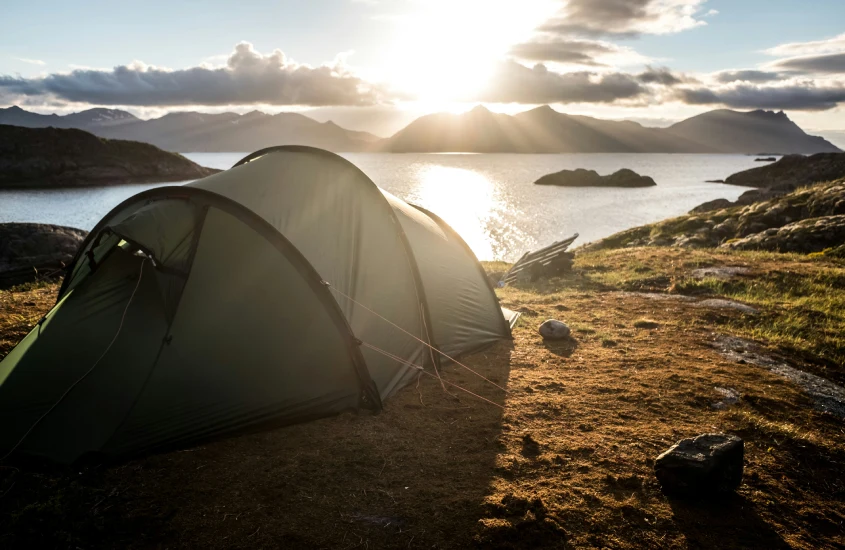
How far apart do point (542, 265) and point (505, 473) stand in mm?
11869

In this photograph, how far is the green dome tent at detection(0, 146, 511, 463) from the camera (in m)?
5.86

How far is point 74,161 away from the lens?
8906 centimetres

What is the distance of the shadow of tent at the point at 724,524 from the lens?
4.55m

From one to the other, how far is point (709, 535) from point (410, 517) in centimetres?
284

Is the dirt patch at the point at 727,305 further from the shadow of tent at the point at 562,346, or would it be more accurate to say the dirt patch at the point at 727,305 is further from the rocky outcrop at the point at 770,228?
the rocky outcrop at the point at 770,228

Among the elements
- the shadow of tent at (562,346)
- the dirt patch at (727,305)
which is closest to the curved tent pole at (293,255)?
the shadow of tent at (562,346)

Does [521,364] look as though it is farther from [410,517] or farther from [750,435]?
[410,517]

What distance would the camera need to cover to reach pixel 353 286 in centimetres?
755

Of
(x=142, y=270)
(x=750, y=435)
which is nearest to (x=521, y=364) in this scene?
(x=750, y=435)

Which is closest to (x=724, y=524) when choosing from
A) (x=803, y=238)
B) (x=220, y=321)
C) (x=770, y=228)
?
(x=220, y=321)

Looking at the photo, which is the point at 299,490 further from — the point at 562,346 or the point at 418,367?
the point at 562,346

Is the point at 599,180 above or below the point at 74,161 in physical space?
above

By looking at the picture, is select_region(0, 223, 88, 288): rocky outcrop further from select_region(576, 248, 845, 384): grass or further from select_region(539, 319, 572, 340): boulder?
select_region(576, 248, 845, 384): grass

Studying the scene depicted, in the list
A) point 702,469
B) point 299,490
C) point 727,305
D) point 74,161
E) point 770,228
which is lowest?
point 299,490
